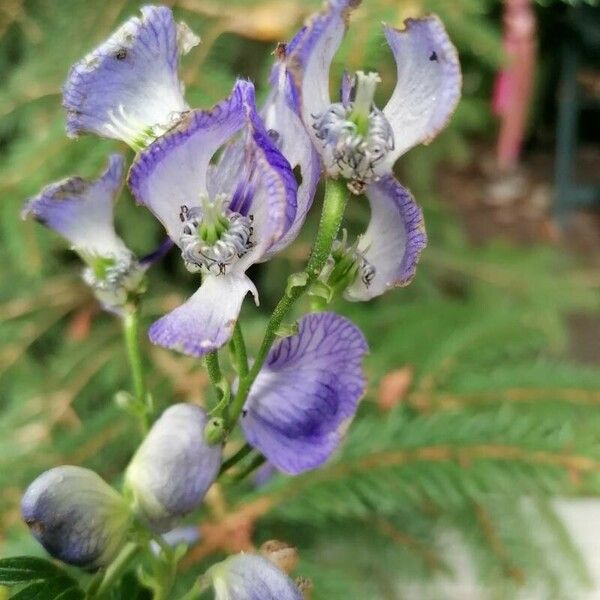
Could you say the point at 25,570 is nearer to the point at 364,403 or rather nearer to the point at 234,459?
the point at 234,459

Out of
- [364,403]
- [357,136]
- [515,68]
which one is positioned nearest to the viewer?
[357,136]

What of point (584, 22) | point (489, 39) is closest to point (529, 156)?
point (584, 22)

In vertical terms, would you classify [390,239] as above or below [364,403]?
above

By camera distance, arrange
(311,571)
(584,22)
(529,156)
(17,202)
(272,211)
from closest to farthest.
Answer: (272,211) → (311,571) → (17,202) → (584,22) → (529,156)

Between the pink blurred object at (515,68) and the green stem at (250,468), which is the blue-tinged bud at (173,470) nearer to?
the green stem at (250,468)

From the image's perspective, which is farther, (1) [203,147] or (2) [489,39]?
(2) [489,39]

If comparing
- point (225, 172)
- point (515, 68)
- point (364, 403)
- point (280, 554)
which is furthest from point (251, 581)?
point (515, 68)

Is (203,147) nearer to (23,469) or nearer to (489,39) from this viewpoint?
(23,469)

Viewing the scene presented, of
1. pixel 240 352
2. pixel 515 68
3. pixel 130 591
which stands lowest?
pixel 515 68
